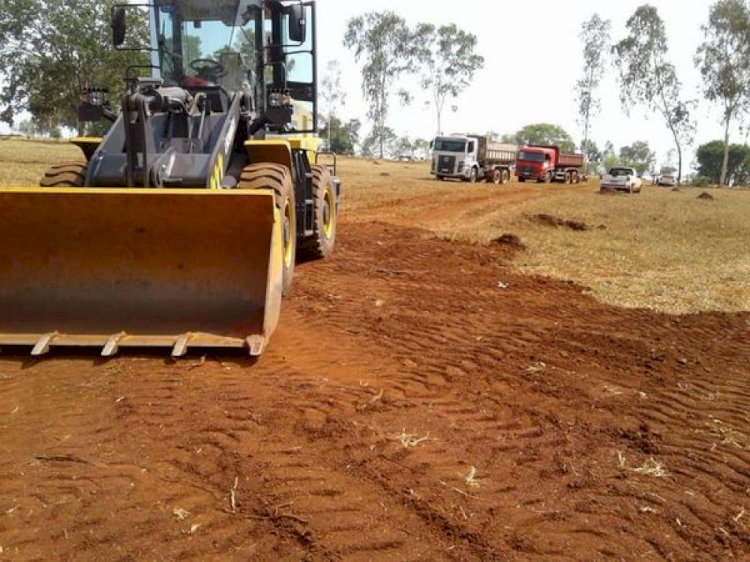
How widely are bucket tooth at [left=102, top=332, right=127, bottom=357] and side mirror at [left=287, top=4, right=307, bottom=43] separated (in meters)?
3.86

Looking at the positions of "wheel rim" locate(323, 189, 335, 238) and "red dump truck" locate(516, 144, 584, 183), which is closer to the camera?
"wheel rim" locate(323, 189, 335, 238)

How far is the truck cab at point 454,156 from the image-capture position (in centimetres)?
3781

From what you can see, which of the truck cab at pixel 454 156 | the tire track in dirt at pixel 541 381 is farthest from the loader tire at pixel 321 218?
the truck cab at pixel 454 156

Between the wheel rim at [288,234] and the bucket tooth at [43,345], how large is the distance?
2.37 metres

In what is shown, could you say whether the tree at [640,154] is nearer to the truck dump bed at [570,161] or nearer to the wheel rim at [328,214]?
the truck dump bed at [570,161]

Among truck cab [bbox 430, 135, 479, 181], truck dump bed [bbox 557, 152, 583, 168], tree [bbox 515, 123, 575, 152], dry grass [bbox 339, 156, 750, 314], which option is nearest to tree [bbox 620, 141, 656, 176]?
tree [bbox 515, 123, 575, 152]

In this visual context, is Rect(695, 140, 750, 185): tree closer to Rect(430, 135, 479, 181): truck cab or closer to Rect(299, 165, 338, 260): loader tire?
Rect(430, 135, 479, 181): truck cab

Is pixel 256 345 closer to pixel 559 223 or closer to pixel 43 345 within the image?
pixel 43 345

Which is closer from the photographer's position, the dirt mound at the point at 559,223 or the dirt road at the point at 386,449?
the dirt road at the point at 386,449

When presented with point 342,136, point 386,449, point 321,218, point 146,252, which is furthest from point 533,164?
point 342,136

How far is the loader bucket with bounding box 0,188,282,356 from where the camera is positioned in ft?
17.1

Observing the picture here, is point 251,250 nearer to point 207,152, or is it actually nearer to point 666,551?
→ point 207,152

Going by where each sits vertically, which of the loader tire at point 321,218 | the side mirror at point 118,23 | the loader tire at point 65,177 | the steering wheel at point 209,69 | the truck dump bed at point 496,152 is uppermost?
the side mirror at point 118,23

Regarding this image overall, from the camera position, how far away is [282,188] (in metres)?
6.32
